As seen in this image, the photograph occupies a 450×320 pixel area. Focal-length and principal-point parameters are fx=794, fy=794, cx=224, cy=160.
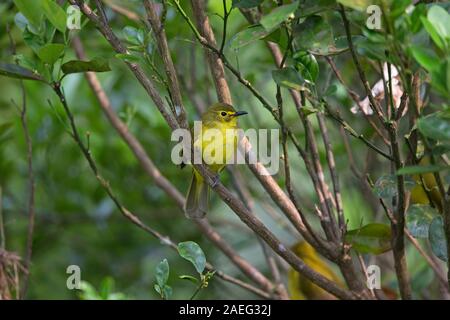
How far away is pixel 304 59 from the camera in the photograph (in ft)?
5.91

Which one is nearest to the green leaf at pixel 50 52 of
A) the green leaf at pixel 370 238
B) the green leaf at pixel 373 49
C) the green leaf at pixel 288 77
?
the green leaf at pixel 288 77

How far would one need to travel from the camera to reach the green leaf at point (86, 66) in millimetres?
2004

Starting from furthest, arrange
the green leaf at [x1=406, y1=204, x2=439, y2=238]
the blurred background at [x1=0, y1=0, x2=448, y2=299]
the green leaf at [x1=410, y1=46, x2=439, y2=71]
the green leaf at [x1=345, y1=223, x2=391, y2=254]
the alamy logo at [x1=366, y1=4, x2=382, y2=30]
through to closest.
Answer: the blurred background at [x1=0, y1=0, x2=448, y2=299] → the green leaf at [x1=345, y1=223, x2=391, y2=254] → the green leaf at [x1=406, y1=204, x2=439, y2=238] → the alamy logo at [x1=366, y1=4, x2=382, y2=30] → the green leaf at [x1=410, y1=46, x2=439, y2=71]

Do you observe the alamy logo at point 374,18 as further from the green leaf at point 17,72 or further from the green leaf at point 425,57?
the green leaf at point 17,72

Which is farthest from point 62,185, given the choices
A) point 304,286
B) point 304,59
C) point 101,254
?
point 304,59

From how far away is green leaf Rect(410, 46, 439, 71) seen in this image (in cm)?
138

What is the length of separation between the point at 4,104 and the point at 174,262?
1.10 meters

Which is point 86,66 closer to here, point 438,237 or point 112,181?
point 438,237

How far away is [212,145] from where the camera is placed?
9.37 ft

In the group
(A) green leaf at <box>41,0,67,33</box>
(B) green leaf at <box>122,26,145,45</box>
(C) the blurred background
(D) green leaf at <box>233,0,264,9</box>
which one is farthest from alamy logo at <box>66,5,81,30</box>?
(C) the blurred background

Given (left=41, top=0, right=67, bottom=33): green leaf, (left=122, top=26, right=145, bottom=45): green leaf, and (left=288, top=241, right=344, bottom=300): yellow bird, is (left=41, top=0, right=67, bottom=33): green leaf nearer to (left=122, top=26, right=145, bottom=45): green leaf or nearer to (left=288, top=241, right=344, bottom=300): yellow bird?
(left=122, top=26, right=145, bottom=45): green leaf

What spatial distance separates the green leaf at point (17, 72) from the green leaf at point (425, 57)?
3.51 ft

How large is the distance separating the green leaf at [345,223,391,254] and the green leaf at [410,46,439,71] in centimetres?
84

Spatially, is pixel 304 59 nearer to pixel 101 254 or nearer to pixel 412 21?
pixel 412 21
